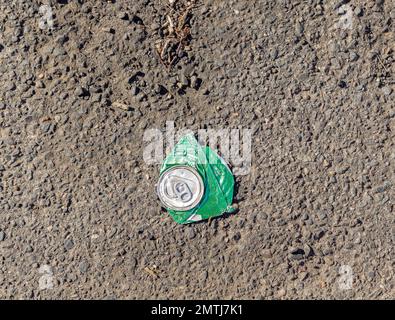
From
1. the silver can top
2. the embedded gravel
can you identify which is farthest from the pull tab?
the embedded gravel

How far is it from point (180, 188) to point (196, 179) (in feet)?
0.31

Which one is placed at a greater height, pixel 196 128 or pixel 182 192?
pixel 196 128

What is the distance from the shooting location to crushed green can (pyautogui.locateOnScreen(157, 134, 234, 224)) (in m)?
1.68

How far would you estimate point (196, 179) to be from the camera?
1696mm

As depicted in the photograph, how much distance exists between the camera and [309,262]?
1.68 metres

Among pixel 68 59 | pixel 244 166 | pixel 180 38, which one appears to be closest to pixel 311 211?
pixel 244 166

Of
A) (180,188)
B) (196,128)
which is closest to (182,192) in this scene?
(180,188)

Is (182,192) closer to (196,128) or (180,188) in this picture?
(180,188)

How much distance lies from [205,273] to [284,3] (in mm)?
1421

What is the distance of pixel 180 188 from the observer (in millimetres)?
1694

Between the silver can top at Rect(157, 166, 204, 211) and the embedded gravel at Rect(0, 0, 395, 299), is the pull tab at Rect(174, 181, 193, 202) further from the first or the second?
the embedded gravel at Rect(0, 0, 395, 299)

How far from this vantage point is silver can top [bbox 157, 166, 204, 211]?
1676mm

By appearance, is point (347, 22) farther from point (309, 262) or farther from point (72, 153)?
point (72, 153)

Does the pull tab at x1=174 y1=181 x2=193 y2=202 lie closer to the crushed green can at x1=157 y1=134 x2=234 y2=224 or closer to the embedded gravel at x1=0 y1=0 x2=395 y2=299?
the crushed green can at x1=157 y1=134 x2=234 y2=224
